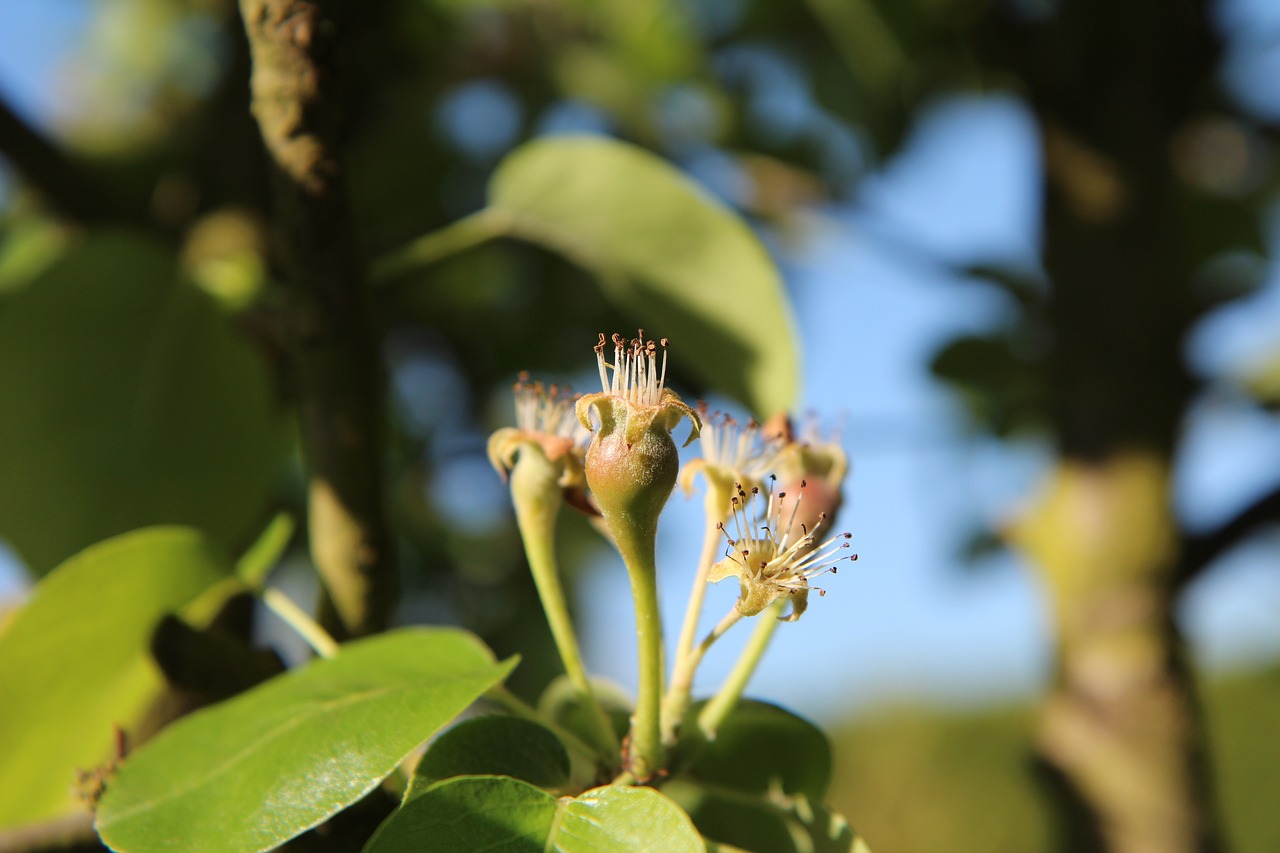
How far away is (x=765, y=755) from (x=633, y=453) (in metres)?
0.18

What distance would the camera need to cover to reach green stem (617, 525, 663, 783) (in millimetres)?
383

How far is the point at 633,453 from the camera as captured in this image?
368 millimetres

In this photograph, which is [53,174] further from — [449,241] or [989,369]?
[989,369]

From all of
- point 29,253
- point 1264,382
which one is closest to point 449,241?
point 29,253

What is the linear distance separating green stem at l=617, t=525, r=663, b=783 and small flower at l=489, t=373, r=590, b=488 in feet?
0.25

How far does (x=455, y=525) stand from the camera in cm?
174

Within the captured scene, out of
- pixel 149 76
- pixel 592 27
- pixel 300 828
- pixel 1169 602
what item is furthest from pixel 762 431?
pixel 149 76

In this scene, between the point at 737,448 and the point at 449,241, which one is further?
the point at 449,241

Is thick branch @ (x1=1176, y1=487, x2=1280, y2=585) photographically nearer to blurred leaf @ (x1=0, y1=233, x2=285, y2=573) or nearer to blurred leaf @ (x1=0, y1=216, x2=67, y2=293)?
blurred leaf @ (x1=0, y1=233, x2=285, y2=573)

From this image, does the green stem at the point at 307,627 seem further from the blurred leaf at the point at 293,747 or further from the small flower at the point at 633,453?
the small flower at the point at 633,453

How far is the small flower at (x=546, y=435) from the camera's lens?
1.50ft

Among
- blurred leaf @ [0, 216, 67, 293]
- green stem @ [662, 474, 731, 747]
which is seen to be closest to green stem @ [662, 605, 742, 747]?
green stem @ [662, 474, 731, 747]

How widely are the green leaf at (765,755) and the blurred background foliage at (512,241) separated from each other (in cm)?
24

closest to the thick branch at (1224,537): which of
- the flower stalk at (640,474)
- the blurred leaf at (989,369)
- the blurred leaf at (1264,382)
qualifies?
the blurred leaf at (1264,382)
